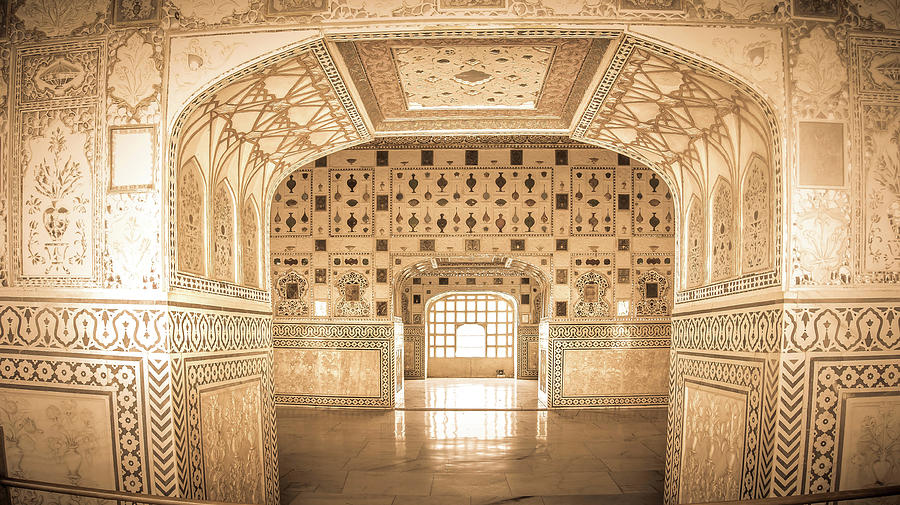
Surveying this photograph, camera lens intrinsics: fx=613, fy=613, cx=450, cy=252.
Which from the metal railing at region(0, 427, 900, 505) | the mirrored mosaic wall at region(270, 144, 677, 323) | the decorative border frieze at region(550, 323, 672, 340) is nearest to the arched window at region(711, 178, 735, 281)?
the metal railing at region(0, 427, 900, 505)

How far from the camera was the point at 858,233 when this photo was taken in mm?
3217

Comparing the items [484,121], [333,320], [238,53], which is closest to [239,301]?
[238,53]

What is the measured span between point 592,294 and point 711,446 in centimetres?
606

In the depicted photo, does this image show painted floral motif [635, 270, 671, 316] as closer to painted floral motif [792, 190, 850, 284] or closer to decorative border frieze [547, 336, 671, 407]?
decorative border frieze [547, 336, 671, 407]

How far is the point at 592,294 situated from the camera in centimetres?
988

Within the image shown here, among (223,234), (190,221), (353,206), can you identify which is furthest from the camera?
(353,206)

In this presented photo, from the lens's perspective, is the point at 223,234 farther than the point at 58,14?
Yes

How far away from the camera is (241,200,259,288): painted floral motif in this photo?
4.52 metres

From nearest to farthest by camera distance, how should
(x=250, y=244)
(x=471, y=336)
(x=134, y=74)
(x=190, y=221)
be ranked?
(x=134, y=74) < (x=190, y=221) < (x=250, y=244) < (x=471, y=336)

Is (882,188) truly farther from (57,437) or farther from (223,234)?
(57,437)

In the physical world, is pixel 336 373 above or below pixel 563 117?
below

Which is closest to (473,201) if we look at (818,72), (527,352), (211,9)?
(211,9)

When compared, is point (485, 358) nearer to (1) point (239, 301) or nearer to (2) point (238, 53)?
(1) point (239, 301)

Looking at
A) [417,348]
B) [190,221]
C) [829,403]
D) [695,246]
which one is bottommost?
[417,348]
